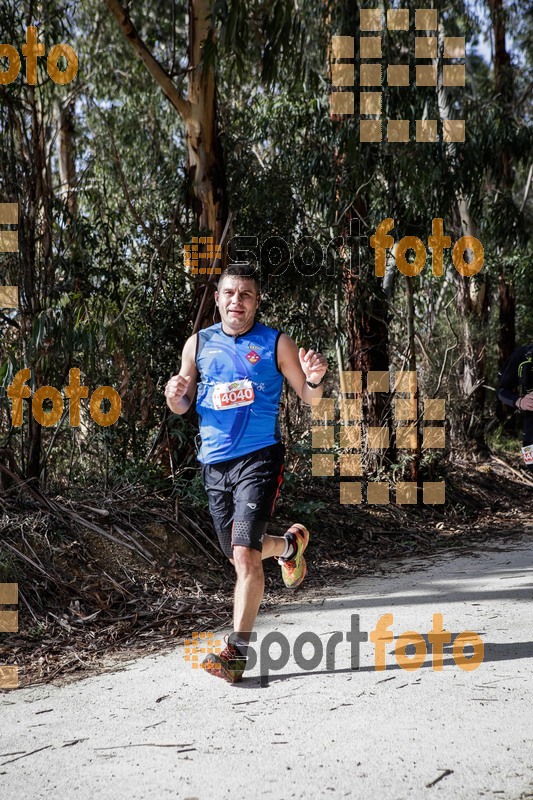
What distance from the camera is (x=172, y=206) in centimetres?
823

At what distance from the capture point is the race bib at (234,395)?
14.9 ft

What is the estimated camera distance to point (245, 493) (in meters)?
4.45

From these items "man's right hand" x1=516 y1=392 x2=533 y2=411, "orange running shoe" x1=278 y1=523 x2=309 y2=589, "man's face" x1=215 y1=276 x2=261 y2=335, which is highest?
"man's face" x1=215 y1=276 x2=261 y2=335

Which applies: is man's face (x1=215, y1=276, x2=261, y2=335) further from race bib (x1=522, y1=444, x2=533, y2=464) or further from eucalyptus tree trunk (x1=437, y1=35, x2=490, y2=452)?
eucalyptus tree trunk (x1=437, y1=35, x2=490, y2=452)

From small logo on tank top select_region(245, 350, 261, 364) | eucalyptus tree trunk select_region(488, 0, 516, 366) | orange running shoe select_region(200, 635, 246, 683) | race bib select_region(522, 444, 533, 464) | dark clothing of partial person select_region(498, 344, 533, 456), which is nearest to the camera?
orange running shoe select_region(200, 635, 246, 683)

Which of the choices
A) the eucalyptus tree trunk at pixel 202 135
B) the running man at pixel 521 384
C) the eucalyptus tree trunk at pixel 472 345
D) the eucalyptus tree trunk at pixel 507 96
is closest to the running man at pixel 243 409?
the running man at pixel 521 384

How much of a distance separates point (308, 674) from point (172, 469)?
351 cm

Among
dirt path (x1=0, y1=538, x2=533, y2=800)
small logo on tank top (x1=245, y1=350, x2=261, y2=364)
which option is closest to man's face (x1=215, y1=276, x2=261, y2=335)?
small logo on tank top (x1=245, y1=350, x2=261, y2=364)

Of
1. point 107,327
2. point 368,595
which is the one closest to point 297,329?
point 107,327

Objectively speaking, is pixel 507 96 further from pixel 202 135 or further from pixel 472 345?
pixel 202 135

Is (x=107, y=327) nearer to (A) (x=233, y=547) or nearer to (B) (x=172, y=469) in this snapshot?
(B) (x=172, y=469)

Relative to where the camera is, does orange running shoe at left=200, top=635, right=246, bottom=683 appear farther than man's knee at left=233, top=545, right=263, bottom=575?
No

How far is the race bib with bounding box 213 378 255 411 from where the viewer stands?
453 cm

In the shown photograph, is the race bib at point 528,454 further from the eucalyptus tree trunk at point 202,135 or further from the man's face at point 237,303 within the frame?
the eucalyptus tree trunk at point 202,135
